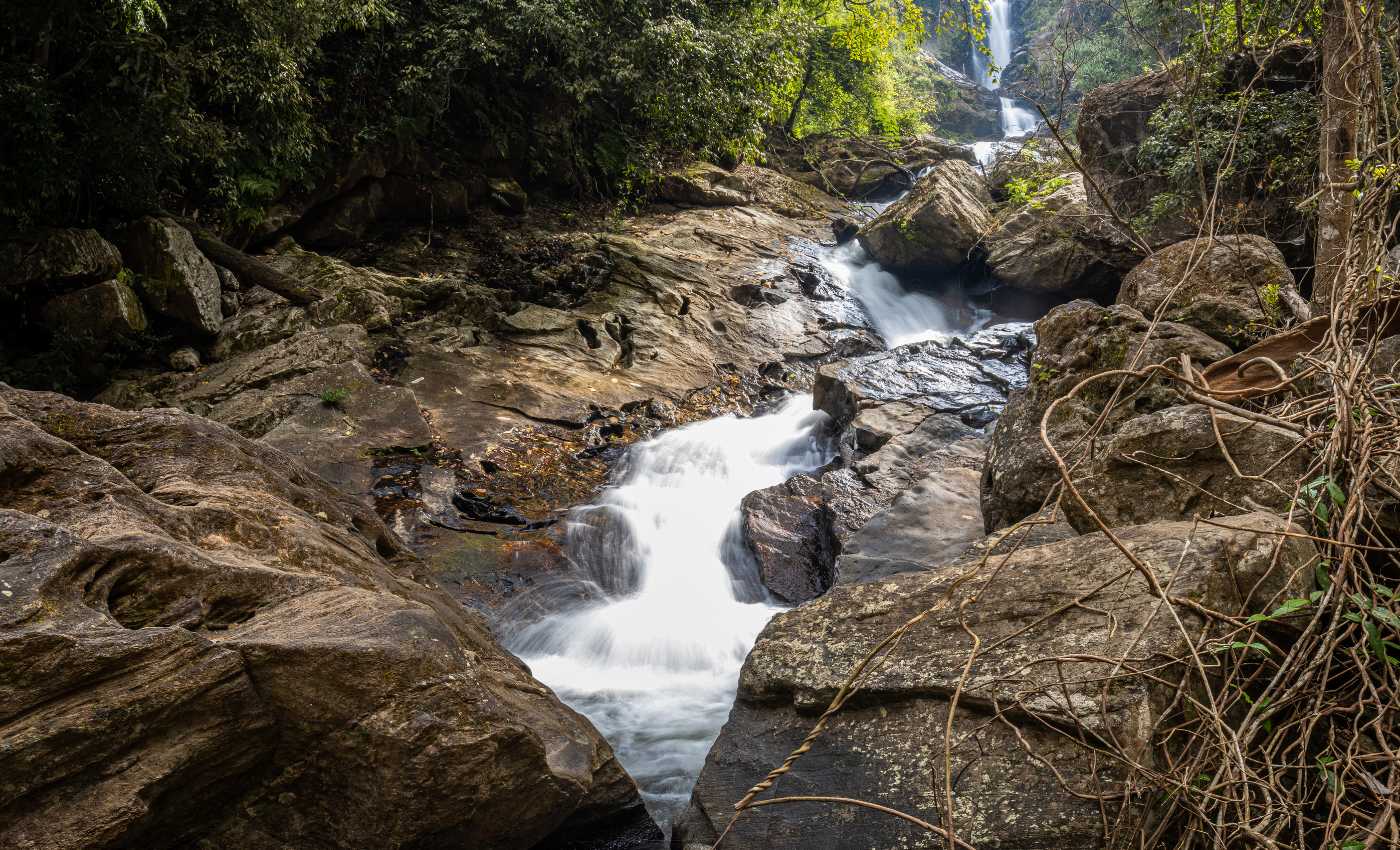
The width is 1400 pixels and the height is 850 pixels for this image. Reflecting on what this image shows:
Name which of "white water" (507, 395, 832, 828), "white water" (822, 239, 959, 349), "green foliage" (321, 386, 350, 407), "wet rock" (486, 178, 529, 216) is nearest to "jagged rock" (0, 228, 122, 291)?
"green foliage" (321, 386, 350, 407)

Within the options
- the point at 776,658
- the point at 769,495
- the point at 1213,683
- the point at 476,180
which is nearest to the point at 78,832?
the point at 776,658

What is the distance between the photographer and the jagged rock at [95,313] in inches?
361

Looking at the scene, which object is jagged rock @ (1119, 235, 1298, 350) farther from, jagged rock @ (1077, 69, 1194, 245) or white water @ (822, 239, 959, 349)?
white water @ (822, 239, 959, 349)

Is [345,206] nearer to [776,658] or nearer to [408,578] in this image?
[408,578]

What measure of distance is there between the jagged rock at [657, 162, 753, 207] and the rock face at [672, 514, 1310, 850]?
15703 millimetres

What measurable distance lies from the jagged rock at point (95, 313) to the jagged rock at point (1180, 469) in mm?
10129

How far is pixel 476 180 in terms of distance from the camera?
15367 mm

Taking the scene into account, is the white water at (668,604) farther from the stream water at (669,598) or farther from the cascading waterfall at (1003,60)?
the cascading waterfall at (1003,60)

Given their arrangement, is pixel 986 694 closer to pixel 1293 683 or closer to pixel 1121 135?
pixel 1293 683

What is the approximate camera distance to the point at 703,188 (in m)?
18.4

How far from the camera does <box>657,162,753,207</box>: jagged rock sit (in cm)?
1823

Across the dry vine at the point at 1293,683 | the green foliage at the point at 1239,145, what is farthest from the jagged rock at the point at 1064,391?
the green foliage at the point at 1239,145

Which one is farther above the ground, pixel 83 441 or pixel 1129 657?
pixel 83 441

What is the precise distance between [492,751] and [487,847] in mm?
490
